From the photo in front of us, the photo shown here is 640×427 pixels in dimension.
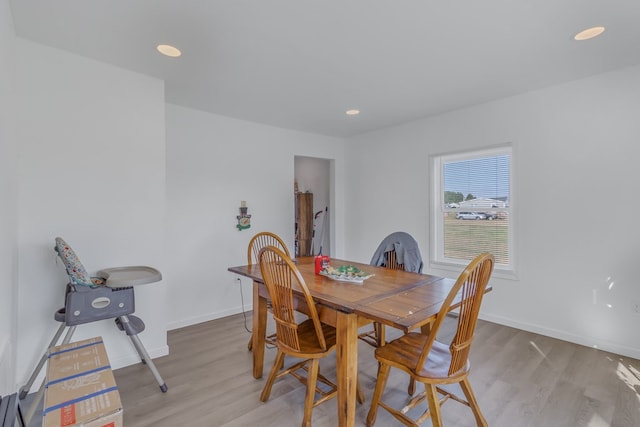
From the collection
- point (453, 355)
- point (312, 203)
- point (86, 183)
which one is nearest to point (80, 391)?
point (453, 355)

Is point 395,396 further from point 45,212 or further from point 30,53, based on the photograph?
point 30,53

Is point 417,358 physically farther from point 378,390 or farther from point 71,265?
point 71,265

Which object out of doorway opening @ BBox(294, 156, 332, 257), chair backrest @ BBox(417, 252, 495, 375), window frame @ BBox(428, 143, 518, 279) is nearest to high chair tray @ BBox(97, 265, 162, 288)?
chair backrest @ BBox(417, 252, 495, 375)

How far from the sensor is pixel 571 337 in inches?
114

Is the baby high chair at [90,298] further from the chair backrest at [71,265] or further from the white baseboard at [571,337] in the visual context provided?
the white baseboard at [571,337]

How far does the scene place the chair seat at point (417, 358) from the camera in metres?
1.51

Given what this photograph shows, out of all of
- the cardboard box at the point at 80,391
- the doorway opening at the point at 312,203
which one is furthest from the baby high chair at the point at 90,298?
the doorway opening at the point at 312,203

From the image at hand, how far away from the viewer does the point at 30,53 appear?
2.15 meters

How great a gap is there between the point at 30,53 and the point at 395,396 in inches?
136

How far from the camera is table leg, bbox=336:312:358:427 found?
1607 mm

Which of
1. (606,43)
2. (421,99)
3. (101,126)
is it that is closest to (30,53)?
(101,126)

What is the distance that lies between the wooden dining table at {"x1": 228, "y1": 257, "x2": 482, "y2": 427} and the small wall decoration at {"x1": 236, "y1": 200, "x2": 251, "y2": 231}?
5.75ft

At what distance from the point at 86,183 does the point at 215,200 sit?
1.44m

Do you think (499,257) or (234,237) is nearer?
(499,257)
